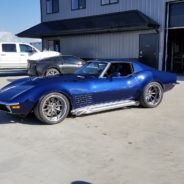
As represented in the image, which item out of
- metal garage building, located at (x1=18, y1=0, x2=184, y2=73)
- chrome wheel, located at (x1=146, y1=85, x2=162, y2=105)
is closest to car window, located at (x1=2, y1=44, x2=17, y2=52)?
metal garage building, located at (x1=18, y1=0, x2=184, y2=73)

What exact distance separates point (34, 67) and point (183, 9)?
784 cm

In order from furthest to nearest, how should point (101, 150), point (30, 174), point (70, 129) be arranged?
point (70, 129)
point (101, 150)
point (30, 174)

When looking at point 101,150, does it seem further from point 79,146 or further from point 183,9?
point 183,9

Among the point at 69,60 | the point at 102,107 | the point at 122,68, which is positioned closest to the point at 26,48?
the point at 69,60

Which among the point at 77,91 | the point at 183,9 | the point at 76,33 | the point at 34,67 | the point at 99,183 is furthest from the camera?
the point at 76,33

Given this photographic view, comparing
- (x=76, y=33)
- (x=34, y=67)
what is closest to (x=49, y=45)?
(x=76, y=33)

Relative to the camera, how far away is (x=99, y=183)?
167 inches

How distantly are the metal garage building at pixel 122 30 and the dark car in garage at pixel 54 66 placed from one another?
4.96 m

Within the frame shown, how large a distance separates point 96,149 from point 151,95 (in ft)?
12.3

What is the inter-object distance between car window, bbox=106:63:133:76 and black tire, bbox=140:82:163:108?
593 mm

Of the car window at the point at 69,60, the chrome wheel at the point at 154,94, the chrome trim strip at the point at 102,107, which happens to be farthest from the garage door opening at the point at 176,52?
the chrome trim strip at the point at 102,107

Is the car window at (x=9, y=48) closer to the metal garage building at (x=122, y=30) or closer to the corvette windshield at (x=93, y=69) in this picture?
the metal garage building at (x=122, y=30)

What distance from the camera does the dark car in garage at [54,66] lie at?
601 inches

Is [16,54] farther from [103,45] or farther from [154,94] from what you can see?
[154,94]
